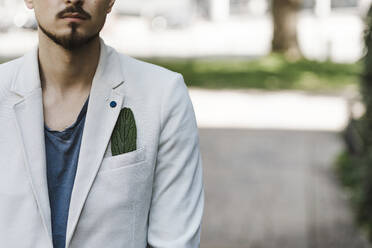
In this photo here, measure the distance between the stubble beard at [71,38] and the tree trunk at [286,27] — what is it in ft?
69.6

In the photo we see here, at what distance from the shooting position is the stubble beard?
81.3 inches

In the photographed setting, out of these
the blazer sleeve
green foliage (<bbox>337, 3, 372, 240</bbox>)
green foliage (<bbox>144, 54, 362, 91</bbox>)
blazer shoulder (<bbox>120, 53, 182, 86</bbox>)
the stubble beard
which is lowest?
green foliage (<bbox>144, 54, 362, 91</bbox>)

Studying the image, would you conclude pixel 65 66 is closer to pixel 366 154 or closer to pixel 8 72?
pixel 8 72

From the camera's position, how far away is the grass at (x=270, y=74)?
18.5 meters

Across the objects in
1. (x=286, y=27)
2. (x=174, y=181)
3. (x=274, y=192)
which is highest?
(x=174, y=181)

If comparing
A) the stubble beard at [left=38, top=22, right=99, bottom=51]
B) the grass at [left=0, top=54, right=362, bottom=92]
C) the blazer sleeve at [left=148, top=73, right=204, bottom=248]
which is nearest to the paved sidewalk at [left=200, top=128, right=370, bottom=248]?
the blazer sleeve at [left=148, top=73, right=204, bottom=248]

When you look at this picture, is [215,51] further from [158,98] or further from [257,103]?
[158,98]

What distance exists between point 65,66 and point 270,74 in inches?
710

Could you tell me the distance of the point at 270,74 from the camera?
19969 millimetres

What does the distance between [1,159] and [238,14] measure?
46980 mm

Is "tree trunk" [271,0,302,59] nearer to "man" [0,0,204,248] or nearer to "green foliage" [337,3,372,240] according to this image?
"green foliage" [337,3,372,240]

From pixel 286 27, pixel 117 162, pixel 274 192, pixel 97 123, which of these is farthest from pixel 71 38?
pixel 286 27

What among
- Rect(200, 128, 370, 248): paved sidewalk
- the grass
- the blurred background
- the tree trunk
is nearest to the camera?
Rect(200, 128, 370, 248): paved sidewalk

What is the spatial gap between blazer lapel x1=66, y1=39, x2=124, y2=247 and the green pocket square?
0.07ft
